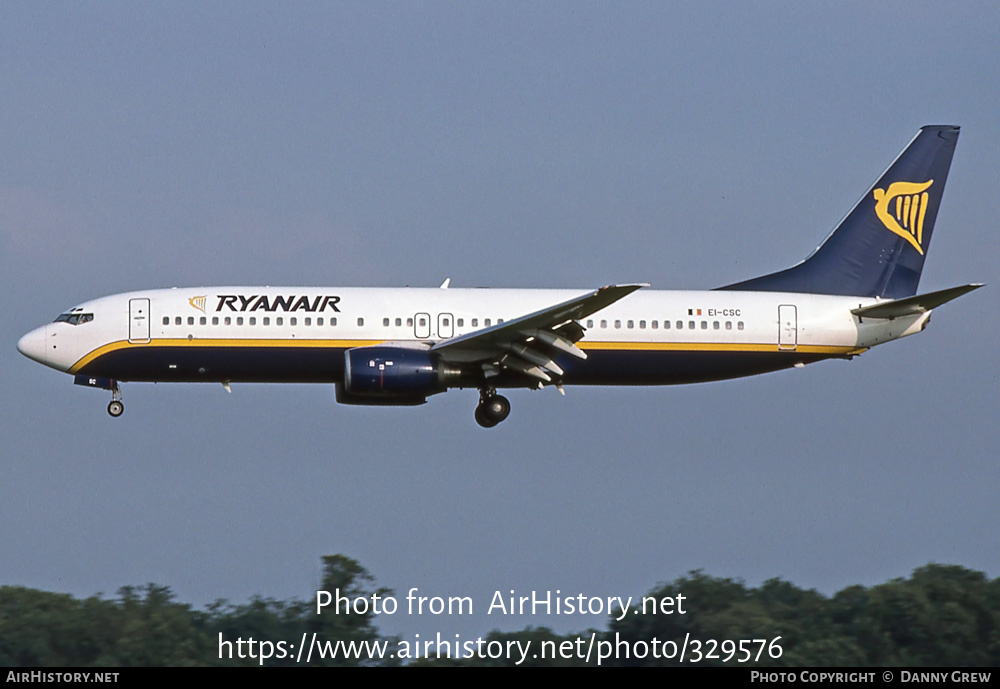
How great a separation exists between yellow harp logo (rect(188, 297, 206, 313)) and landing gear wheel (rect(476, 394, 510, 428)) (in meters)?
7.90

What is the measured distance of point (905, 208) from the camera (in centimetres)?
5094

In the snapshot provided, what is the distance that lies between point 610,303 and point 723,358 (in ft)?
18.5

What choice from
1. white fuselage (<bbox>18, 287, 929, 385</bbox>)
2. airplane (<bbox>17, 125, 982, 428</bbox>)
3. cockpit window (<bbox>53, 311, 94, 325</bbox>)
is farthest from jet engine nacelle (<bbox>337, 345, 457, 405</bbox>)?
cockpit window (<bbox>53, 311, 94, 325</bbox>)

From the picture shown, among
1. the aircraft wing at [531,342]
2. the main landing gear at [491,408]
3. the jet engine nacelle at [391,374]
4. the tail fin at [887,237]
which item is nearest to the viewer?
the aircraft wing at [531,342]

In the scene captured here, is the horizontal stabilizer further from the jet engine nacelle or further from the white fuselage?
the jet engine nacelle

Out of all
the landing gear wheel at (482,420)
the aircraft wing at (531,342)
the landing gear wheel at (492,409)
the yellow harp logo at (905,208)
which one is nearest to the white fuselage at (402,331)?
the aircraft wing at (531,342)

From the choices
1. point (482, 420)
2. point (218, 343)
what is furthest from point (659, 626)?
point (218, 343)

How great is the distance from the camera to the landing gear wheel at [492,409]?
46.4 m

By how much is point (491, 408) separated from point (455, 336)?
7.50 ft

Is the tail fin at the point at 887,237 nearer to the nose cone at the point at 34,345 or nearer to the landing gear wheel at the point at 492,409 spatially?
the landing gear wheel at the point at 492,409

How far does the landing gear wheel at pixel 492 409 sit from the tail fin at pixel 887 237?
739 cm

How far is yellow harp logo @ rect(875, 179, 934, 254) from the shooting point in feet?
166
